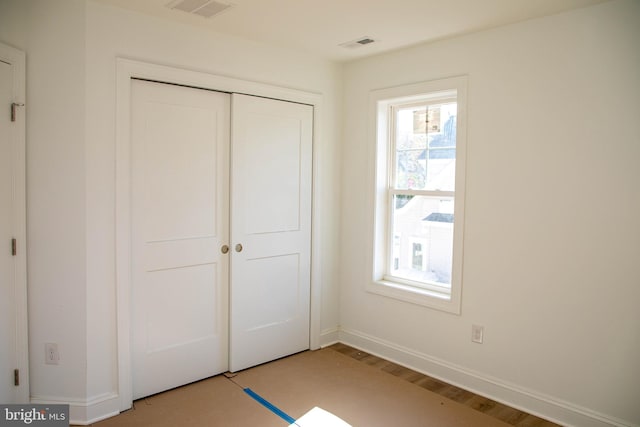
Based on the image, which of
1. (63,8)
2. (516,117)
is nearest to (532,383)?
(516,117)

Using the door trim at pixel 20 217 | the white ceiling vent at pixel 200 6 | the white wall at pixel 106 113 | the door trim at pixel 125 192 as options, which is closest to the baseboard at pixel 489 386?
the door trim at pixel 125 192

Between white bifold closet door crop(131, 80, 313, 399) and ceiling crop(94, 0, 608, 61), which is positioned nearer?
ceiling crop(94, 0, 608, 61)

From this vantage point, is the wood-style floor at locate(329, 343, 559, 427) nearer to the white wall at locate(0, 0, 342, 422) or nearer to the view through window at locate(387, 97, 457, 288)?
the view through window at locate(387, 97, 457, 288)

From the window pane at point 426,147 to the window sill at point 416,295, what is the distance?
0.82 meters

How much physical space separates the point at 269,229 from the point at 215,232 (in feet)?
1.57

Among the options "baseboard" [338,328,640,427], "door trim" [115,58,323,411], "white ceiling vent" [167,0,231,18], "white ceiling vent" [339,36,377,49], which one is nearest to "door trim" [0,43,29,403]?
"door trim" [115,58,323,411]

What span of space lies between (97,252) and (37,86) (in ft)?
3.36

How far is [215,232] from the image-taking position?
3.40 meters

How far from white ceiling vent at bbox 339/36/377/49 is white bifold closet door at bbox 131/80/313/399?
2.04 ft

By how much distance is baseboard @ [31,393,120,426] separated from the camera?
2770 mm

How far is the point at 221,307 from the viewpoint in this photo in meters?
3.48

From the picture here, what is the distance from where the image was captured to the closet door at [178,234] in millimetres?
3023

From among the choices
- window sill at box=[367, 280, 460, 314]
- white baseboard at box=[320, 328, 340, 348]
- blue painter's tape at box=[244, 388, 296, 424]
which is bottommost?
blue painter's tape at box=[244, 388, 296, 424]

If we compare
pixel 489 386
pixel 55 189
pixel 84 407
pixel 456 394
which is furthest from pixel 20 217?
pixel 489 386
